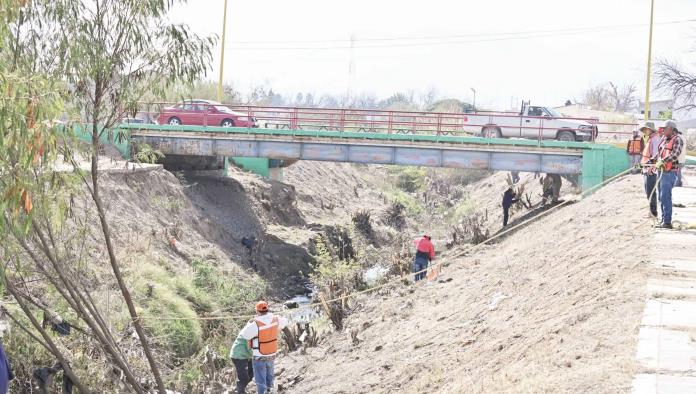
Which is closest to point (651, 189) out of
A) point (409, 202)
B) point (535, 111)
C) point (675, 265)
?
point (675, 265)

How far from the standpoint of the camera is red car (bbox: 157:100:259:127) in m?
35.2

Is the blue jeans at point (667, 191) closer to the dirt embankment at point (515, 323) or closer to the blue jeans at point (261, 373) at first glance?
the dirt embankment at point (515, 323)

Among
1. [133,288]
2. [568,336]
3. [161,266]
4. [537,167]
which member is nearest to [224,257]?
[161,266]

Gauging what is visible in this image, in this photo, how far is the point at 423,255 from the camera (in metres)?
22.3

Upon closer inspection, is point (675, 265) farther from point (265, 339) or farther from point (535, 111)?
point (535, 111)

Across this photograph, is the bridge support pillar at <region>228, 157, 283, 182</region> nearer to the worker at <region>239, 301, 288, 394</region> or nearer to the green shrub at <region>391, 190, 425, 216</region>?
the green shrub at <region>391, 190, 425, 216</region>

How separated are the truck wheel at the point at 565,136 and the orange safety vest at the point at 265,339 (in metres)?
21.0

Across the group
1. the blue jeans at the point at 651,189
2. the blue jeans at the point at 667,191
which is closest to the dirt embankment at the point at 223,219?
the blue jeans at the point at 651,189

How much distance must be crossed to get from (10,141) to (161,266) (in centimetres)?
1515

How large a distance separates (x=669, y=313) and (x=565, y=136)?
2282cm

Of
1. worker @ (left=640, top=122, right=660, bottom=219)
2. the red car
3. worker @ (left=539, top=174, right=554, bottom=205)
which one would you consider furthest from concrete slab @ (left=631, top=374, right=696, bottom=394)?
the red car

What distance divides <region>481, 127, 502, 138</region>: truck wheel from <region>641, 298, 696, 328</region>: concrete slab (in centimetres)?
2226

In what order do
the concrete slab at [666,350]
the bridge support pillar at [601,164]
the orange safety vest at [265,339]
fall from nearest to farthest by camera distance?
the concrete slab at [666,350] → the orange safety vest at [265,339] → the bridge support pillar at [601,164]

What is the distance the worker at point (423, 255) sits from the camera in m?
22.0
